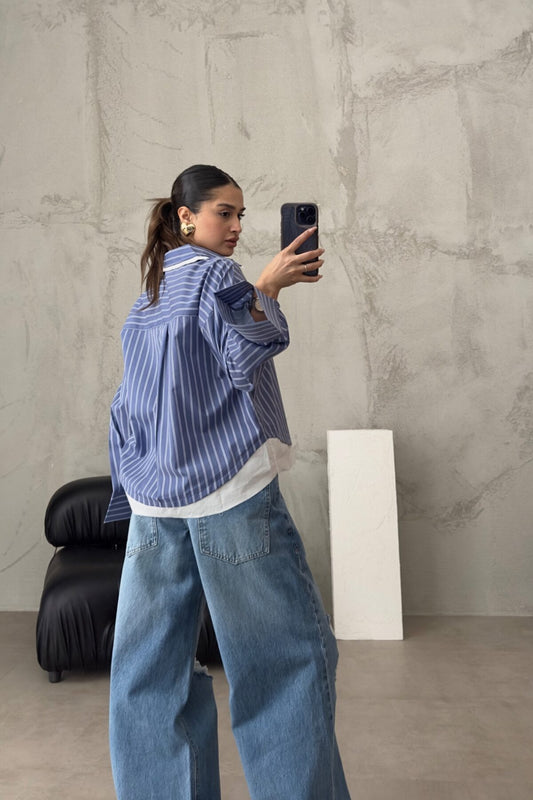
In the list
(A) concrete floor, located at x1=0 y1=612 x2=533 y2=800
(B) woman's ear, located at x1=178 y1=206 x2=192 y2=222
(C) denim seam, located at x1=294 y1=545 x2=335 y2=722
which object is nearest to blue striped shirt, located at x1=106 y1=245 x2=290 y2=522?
(B) woman's ear, located at x1=178 y1=206 x2=192 y2=222

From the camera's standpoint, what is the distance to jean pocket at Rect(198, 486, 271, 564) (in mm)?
1585

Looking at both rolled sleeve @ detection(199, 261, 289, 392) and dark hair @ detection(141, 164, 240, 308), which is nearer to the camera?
Result: rolled sleeve @ detection(199, 261, 289, 392)

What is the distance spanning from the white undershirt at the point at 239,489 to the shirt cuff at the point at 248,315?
0.74ft

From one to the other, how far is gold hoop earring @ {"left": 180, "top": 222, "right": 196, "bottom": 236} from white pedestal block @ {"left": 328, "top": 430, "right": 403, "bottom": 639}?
7.13ft

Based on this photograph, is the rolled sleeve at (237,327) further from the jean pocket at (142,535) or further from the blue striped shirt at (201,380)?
the jean pocket at (142,535)

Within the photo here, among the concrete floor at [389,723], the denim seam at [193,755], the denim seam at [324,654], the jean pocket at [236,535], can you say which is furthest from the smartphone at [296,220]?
the concrete floor at [389,723]

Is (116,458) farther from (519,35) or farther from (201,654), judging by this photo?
(519,35)

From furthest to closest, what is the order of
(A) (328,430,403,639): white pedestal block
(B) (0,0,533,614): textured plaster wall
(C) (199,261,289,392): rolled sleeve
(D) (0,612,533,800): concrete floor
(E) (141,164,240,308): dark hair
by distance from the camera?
(B) (0,0,533,614): textured plaster wall → (A) (328,430,403,639): white pedestal block → (D) (0,612,533,800): concrete floor → (E) (141,164,240,308): dark hair → (C) (199,261,289,392): rolled sleeve

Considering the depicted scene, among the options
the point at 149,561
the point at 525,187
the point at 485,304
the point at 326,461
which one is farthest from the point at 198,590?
the point at 525,187

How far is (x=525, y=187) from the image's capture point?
4.03 m

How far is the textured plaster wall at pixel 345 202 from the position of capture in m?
4.04

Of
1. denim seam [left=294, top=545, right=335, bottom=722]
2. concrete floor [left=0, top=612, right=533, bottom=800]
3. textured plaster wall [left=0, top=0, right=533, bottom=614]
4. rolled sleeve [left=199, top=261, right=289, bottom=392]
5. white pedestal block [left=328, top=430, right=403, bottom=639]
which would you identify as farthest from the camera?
textured plaster wall [left=0, top=0, right=533, bottom=614]

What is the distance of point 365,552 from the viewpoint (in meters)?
3.73

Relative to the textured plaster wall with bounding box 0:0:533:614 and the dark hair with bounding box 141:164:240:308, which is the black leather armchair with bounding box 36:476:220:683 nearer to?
the textured plaster wall with bounding box 0:0:533:614
